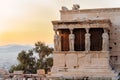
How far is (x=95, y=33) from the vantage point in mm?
25484

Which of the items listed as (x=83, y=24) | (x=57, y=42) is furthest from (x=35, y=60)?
(x=83, y=24)

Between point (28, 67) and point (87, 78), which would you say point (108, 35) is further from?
point (28, 67)

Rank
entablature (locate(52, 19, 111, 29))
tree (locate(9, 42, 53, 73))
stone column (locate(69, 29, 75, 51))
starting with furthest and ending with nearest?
tree (locate(9, 42, 53, 73))
stone column (locate(69, 29, 75, 51))
entablature (locate(52, 19, 111, 29))

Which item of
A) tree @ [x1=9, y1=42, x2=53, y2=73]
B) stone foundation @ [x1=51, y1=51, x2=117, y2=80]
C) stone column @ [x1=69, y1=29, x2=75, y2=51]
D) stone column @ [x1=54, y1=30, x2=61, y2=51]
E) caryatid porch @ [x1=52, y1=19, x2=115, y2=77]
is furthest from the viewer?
tree @ [x1=9, y1=42, x2=53, y2=73]

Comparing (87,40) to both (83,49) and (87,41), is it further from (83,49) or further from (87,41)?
(83,49)

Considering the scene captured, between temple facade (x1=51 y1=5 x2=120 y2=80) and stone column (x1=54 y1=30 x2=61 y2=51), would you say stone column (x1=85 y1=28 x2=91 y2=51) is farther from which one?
stone column (x1=54 y1=30 x2=61 y2=51)

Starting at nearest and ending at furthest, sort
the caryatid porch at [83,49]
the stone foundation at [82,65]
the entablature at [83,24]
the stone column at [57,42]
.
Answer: the stone foundation at [82,65] → the caryatid porch at [83,49] → the entablature at [83,24] → the stone column at [57,42]

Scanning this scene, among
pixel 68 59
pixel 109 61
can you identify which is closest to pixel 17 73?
pixel 68 59

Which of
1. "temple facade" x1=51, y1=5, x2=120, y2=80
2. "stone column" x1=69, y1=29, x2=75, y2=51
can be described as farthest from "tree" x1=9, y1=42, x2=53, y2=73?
"stone column" x1=69, y1=29, x2=75, y2=51

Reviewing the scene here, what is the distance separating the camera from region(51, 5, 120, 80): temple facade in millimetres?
24281

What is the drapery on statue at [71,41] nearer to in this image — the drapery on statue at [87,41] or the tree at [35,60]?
the drapery on statue at [87,41]

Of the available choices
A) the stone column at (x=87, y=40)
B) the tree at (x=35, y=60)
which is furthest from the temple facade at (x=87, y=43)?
the tree at (x=35, y=60)

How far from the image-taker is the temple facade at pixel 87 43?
24281 millimetres

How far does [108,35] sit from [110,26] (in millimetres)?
559
